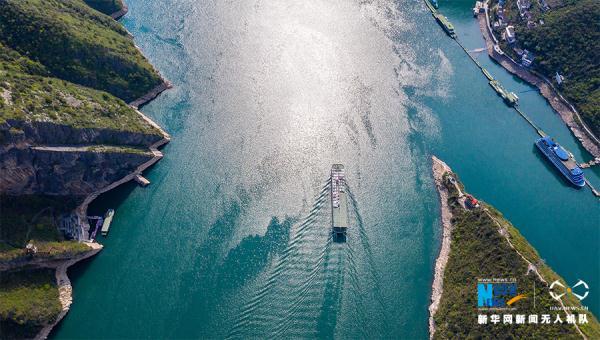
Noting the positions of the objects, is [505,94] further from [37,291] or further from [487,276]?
[37,291]

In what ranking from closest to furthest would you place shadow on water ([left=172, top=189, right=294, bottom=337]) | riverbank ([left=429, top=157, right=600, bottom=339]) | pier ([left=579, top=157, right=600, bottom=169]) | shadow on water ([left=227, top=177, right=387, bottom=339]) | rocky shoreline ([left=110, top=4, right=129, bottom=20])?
riverbank ([left=429, top=157, right=600, bottom=339]) < shadow on water ([left=227, top=177, right=387, bottom=339]) < shadow on water ([left=172, top=189, right=294, bottom=337]) < pier ([left=579, top=157, right=600, bottom=169]) < rocky shoreline ([left=110, top=4, right=129, bottom=20])

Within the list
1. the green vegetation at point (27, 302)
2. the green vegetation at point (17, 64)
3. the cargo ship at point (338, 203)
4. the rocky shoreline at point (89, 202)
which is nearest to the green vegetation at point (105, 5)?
the rocky shoreline at point (89, 202)

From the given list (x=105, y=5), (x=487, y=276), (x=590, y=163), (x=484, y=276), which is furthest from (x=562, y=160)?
(x=105, y=5)

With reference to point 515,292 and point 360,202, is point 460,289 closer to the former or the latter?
point 515,292

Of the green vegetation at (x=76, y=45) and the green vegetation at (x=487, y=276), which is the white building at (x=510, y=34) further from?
the green vegetation at (x=76, y=45)

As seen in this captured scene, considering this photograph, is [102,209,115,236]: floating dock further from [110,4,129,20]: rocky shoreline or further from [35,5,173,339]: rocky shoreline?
[110,4,129,20]: rocky shoreline

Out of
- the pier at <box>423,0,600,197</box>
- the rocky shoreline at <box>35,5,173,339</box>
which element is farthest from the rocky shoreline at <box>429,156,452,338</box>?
the rocky shoreline at <box>35,5,173,339</box>
